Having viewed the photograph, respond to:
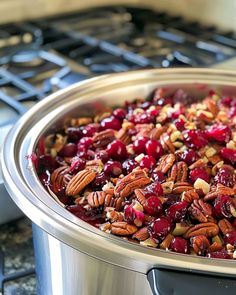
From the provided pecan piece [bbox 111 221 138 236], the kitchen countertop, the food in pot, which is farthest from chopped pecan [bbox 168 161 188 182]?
the kitchen countertop

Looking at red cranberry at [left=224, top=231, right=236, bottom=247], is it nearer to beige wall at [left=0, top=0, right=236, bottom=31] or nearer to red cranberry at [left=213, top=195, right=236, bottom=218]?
red cranberry at [left=213, top=195, right=236, bottom=218]

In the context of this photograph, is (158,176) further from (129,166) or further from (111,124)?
(111,124)

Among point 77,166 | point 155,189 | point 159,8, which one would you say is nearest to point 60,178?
point 77,166

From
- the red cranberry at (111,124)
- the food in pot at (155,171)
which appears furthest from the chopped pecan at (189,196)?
the red cranberry at (111,124)

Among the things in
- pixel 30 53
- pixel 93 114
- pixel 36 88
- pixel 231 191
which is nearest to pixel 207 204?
pixel 231 191

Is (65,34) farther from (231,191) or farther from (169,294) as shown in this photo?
(169,294)

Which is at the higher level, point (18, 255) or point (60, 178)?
point (60, 178)

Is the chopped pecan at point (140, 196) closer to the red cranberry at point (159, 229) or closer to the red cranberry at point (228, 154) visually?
the red cranberry at point (159, 229)
